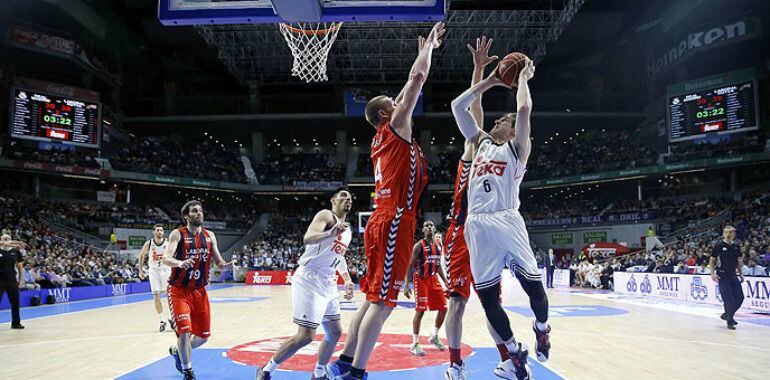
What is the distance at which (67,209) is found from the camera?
31.2 meters

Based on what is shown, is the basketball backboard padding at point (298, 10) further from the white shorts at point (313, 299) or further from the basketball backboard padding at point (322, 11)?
the white shorts at point (313, 299)

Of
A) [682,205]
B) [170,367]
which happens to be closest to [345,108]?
[682,205]

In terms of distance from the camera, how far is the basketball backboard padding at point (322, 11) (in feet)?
21.1

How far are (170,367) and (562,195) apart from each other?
132ft

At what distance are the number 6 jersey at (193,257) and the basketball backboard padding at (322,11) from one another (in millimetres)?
2510

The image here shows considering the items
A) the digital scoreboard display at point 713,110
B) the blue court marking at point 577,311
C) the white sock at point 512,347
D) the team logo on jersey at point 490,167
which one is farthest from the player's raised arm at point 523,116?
the digital scoreboard display at point 713,110

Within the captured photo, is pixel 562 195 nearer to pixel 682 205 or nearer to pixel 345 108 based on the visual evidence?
pixel 682 205

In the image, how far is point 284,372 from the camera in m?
6.28

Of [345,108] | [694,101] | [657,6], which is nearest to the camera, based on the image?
[694,101]

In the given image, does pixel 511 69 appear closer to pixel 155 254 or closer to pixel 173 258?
pixel 173 258

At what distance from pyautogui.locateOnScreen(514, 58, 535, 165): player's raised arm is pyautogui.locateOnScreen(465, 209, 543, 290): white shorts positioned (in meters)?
0.52

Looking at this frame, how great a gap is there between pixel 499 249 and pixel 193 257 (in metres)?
3.57

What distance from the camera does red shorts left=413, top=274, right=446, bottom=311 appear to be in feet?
26.6

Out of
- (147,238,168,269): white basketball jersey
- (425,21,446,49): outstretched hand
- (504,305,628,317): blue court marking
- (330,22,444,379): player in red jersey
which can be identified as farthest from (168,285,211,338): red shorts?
(504,305,628,317): blue court marking
